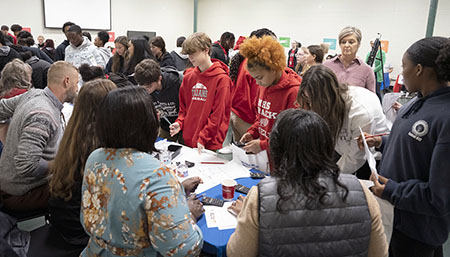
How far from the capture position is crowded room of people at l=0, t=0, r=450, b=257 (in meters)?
1.06

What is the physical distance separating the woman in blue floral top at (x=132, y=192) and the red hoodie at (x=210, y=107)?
1.47 metres

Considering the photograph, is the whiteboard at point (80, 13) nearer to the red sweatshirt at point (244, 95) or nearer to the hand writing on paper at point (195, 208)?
the red sweatshirt at point (244, 95)

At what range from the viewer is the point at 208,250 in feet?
4.77

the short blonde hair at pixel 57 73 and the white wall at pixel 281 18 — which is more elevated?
the white wall at pixel 281 18

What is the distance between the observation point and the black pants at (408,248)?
4.90 ft

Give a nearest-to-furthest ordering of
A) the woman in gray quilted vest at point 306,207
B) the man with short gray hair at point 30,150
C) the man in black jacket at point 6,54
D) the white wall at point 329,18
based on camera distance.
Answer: the woman in gray quilted vest at point 306,207
the man with short gray hair at point 30,150
the man in black jacket at point 6,54
the white wall at point 329,18

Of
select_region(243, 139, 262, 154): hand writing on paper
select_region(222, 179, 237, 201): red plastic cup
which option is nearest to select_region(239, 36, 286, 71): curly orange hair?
select_region(243, 139, 262, 154): hand writing on paper

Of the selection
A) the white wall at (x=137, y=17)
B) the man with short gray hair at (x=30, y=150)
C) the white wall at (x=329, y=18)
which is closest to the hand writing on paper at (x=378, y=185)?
the man with short gray hair at (x=30, y=150)

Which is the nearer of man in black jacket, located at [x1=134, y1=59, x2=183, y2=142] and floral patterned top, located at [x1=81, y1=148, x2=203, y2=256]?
floral patterned top, located at [x1=81, y1=148, x2=203, y2=256]

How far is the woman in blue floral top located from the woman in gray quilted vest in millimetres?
238

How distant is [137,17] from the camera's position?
35.0ft

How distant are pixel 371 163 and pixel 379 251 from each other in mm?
481

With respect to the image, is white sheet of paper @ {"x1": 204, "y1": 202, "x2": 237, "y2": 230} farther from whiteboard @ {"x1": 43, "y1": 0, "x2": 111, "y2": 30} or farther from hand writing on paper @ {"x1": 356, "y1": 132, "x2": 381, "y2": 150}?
whiteboard @ {"x1": 43, "y1": 0, "x2": 111, "y2": 30}

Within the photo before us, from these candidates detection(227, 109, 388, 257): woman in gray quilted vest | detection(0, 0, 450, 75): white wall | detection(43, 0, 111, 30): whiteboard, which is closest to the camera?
detection(227, 109, 388, 257): woman in gray quilted vest
